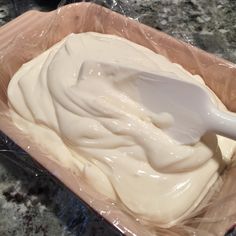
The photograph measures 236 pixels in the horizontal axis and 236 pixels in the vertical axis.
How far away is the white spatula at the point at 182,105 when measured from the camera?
650mm

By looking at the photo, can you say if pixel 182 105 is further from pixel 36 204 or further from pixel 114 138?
pixel 36 204

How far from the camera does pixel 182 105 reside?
0.67m

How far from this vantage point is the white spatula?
65 cm

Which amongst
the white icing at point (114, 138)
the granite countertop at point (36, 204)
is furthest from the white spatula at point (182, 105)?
the granite countertop at point (36, 204)

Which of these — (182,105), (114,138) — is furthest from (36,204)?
(182,105)

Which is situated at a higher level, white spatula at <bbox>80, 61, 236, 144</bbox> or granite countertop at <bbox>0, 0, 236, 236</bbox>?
white spatula at <bbox>80, 61, 236, 144</bbox>

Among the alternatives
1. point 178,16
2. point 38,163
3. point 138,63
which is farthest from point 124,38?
point 38,163

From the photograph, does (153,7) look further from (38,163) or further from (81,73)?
(38,163)

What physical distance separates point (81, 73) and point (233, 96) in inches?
12.0

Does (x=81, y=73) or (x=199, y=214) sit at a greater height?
(x=81, y=73)

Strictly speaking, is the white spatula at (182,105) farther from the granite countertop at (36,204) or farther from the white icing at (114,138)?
the granite countertop at (36,204)

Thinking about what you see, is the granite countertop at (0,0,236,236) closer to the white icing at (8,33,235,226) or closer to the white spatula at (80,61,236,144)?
the white icing at (8,33,235,226)

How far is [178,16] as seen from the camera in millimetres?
1089

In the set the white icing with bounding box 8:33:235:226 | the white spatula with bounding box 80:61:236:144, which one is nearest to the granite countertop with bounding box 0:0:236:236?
the white icing with bounding box 8:33:235:226
